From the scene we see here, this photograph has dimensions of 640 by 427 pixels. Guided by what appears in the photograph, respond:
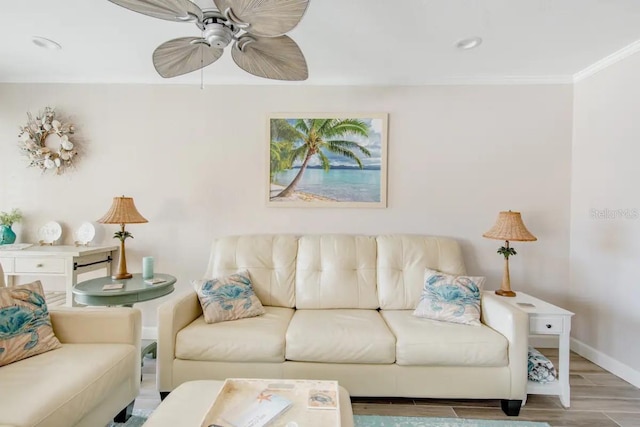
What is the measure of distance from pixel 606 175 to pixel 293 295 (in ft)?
8.56

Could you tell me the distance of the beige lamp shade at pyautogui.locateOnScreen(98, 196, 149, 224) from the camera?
7.47 feet

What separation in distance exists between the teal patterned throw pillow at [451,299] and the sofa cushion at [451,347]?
141 millimetres

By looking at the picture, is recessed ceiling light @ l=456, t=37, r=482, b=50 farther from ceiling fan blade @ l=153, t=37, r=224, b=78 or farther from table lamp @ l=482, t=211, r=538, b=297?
ceiling fan blade @ l=153, t=37, r=224, b=78

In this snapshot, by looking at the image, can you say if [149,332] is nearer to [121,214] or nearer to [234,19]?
[121,214]

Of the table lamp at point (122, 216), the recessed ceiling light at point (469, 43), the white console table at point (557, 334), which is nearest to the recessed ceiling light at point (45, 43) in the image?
the table lamp at point (122, 216)

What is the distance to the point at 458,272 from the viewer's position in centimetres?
243

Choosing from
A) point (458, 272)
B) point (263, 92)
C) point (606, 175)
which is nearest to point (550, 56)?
point (606, 175)

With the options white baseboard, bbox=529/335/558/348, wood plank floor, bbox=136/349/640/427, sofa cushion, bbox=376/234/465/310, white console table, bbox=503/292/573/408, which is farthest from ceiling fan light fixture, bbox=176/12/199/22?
white baseboard, bbox=529/335/558/348

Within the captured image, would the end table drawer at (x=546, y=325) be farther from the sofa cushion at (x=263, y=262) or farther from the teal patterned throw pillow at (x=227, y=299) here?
the teal patterned throw pillow at (x=227, y=299)

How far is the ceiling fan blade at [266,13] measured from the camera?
1.17 meters

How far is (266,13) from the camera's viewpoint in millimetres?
1211

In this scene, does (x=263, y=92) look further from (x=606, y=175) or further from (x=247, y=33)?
(x=606, y=175)

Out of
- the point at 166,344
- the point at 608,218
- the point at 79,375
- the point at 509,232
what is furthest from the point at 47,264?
the point at 608,218

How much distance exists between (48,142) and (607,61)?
4.74 metres
